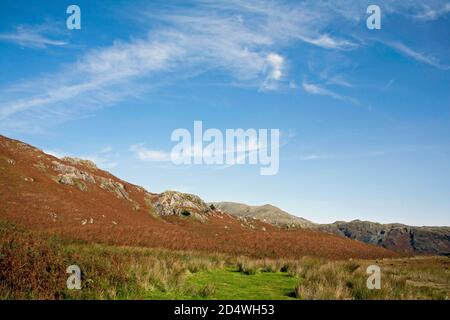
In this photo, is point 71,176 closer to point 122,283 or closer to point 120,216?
point 120,216

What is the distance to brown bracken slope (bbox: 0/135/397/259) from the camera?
3856 cm

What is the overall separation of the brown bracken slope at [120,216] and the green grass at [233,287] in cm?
1535

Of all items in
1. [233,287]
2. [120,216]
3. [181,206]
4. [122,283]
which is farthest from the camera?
[181,206]

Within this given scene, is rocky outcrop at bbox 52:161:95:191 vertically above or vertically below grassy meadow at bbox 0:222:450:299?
above

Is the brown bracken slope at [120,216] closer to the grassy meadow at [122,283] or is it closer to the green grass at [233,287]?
the green grass at [233,287]

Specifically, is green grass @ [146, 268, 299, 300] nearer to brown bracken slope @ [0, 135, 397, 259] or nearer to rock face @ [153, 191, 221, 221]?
brown bracken slope @ [0, 135, 397, 259]

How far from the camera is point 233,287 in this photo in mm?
14914

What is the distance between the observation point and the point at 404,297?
13070 millimetres

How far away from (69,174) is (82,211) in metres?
19.3

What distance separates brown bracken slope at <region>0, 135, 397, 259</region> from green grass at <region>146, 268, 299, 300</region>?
15349mm

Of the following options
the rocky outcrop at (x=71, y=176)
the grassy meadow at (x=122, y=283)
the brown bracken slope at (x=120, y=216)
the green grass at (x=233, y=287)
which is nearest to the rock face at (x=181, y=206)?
the brown bracken slope at (x=120, y=216)

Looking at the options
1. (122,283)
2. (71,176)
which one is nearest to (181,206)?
(71,176)

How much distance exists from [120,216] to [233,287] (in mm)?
48844

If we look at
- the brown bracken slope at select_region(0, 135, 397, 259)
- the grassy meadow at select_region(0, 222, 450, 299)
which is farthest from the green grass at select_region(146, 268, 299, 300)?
the brown bracken slope at select_region(0, 135, 397, 259)
